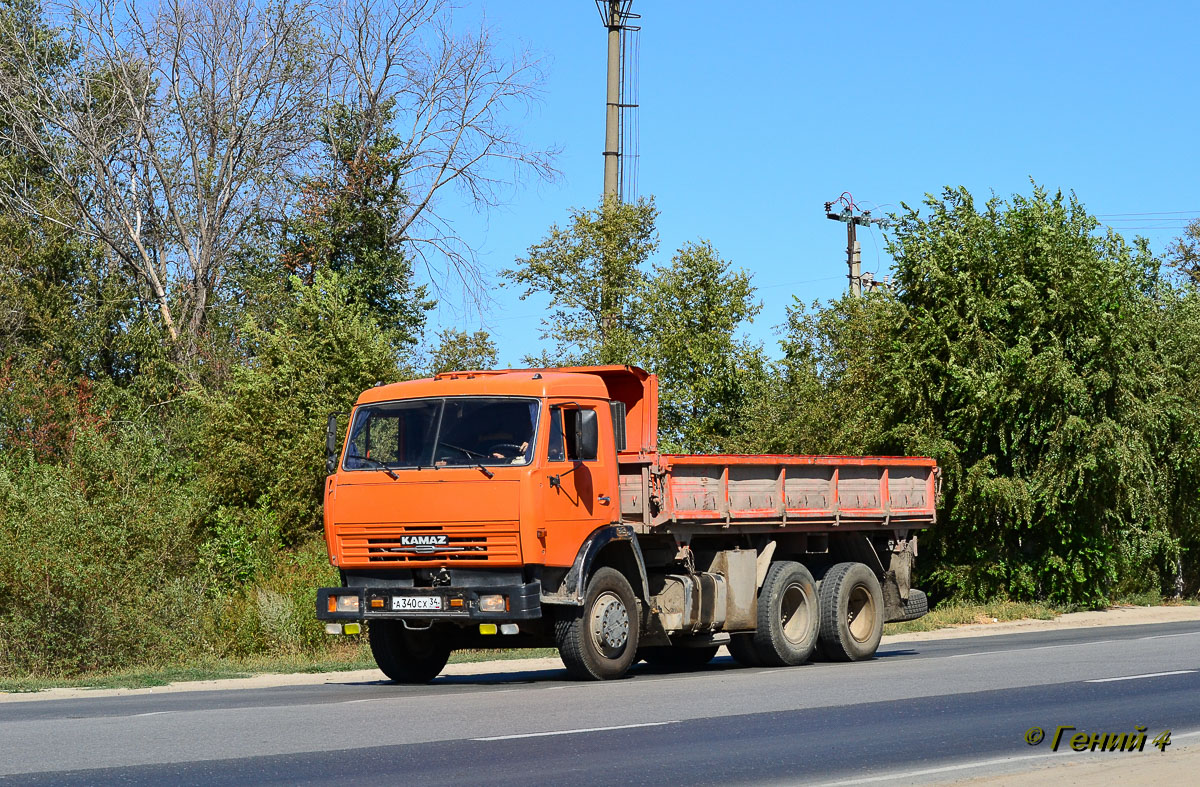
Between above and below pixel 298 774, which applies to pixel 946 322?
above

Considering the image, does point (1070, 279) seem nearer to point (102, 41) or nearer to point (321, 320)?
point (321, 320)

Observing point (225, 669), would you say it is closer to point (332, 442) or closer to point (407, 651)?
point (407, 651)

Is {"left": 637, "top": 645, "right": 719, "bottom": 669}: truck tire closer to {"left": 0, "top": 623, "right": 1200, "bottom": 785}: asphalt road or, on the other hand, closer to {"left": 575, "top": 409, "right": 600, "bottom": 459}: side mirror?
{"left": 0, "top": 623, "right": 1200, "bottom": 785}: asphalt road

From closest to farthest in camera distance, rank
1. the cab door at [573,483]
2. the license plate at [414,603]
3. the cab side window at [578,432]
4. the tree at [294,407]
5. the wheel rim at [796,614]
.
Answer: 1. the license plate at [414,603]
2. the cab door at [573,483]
3. the cab side window at [578,432]
4. the wheel rim at [796,614]
5. the tree at [294,407]

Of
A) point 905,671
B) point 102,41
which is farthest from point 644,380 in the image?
point 102,41

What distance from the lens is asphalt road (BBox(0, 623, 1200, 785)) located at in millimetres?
8398

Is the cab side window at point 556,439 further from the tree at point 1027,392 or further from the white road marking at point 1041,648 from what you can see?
the tree at point 1027,392

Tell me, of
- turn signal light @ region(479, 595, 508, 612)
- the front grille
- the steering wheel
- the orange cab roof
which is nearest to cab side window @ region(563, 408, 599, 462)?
the orange cab roof

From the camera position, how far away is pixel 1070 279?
94.5 feet

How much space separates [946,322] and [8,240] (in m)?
25.4

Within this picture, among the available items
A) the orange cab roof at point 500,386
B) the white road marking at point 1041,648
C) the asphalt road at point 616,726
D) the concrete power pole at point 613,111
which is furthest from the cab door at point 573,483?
the concrete power pole at point 613,111

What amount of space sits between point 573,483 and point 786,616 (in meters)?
4.28

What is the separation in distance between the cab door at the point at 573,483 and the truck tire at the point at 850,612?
3.93 meters

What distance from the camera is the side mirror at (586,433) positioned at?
14.6 metres
